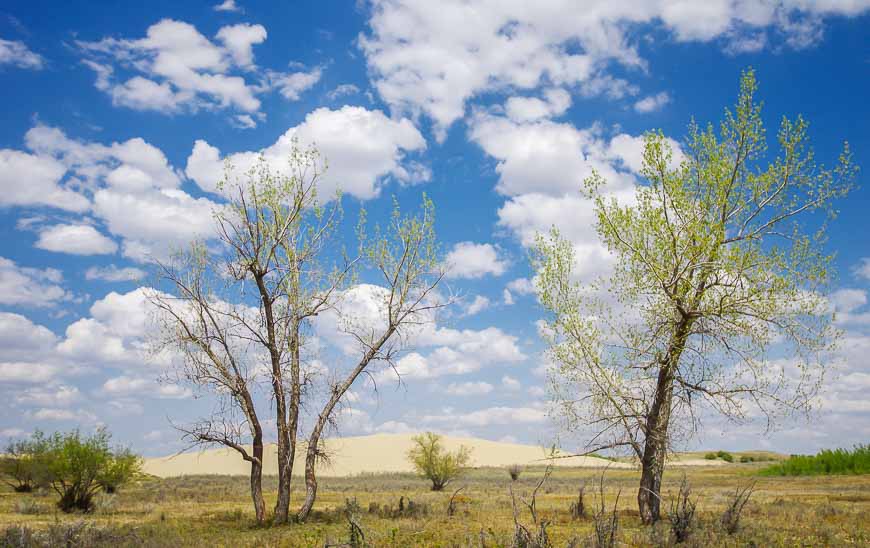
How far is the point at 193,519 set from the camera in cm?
2528

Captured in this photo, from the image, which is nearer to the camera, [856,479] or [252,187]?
[252,187]

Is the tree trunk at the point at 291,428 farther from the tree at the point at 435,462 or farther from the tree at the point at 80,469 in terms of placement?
the tree at the point at 435,462

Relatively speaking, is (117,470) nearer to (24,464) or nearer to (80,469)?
(80,469)

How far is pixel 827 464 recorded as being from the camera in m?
56.6

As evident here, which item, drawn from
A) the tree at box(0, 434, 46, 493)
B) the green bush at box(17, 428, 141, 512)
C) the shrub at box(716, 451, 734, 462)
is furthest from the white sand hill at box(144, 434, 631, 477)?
the green bush at box(17, 428, 141, 512)

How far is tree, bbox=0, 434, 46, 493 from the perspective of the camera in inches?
1591

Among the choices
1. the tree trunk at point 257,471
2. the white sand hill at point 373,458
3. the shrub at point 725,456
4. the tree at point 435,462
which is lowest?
the white sand hill at point 373,458

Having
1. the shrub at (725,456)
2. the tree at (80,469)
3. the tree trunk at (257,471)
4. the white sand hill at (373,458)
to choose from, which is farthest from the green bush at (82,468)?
the shrub at (725,456)

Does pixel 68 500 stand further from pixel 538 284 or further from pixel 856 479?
pixel 856 479

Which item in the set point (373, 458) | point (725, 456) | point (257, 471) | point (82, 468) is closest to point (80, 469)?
point (82, 468)

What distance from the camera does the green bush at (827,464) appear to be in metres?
53.5

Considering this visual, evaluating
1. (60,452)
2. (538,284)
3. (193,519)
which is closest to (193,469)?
(60,452)

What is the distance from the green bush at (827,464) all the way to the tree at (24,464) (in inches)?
2235

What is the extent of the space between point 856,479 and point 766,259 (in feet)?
122
